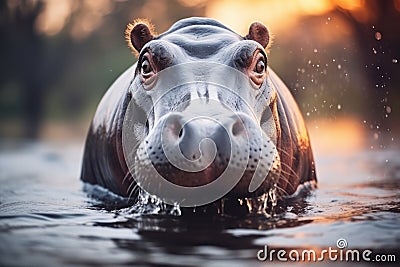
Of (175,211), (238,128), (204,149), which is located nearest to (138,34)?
(175,211)

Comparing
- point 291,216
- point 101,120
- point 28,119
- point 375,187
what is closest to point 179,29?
point 101,120

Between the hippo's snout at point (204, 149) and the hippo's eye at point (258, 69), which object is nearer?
the hippo's snout at point (204, 149)

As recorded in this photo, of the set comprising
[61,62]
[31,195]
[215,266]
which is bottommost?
[215,266]

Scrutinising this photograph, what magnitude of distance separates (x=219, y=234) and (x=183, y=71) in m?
1.20

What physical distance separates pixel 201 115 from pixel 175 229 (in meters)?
0.65

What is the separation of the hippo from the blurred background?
10.2 feet

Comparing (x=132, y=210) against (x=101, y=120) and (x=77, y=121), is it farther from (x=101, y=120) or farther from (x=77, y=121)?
(x=77, y=121)

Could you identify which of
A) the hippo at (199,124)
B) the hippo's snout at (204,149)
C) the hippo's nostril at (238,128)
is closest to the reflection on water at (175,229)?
the hippo at (199,124)

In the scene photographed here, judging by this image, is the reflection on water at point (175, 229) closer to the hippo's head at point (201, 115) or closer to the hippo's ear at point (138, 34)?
the hippo's head at point (201, 115)

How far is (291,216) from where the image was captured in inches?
178

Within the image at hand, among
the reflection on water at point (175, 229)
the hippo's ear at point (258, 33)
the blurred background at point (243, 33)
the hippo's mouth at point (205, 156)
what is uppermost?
the blurred background at point (243, 33)

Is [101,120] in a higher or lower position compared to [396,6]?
lower

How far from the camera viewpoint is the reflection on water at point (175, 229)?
3.38m

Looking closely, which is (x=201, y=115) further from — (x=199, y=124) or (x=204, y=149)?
(x=204, y=149)
